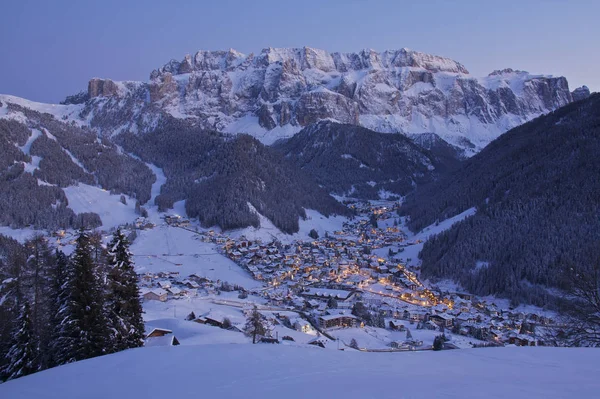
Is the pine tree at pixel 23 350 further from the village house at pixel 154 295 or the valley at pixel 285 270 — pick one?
the village house at pixel 154 295

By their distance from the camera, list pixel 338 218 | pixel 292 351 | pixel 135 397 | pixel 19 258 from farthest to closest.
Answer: pixel 338 218 → pixel 19 258 → pixel 292 351 → pixel 135 397

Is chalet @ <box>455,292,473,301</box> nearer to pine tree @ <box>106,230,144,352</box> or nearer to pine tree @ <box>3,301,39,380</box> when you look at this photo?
pine tree @ <box>106,230,144,352</box>

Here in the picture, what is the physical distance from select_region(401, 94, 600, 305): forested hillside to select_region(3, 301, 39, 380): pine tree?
4103cm

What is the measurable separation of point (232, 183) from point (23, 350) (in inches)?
3633

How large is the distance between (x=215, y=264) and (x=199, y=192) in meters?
44.3

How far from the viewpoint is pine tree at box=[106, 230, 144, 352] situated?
17922 mm

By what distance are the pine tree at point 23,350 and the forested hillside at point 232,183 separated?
75.3m

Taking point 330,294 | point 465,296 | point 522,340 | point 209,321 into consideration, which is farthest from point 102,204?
point 522,340

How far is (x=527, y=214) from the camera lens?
7138 centimetres

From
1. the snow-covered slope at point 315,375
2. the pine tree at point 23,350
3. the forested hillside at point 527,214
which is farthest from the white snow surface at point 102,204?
the snow-covered slope at point 315,375

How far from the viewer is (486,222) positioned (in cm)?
7419

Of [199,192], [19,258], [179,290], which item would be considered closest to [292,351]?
[19,258]

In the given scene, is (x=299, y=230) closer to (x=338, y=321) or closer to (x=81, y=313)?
(x=338, y=321)

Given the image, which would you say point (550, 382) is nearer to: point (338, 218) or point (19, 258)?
point (19, 258)
